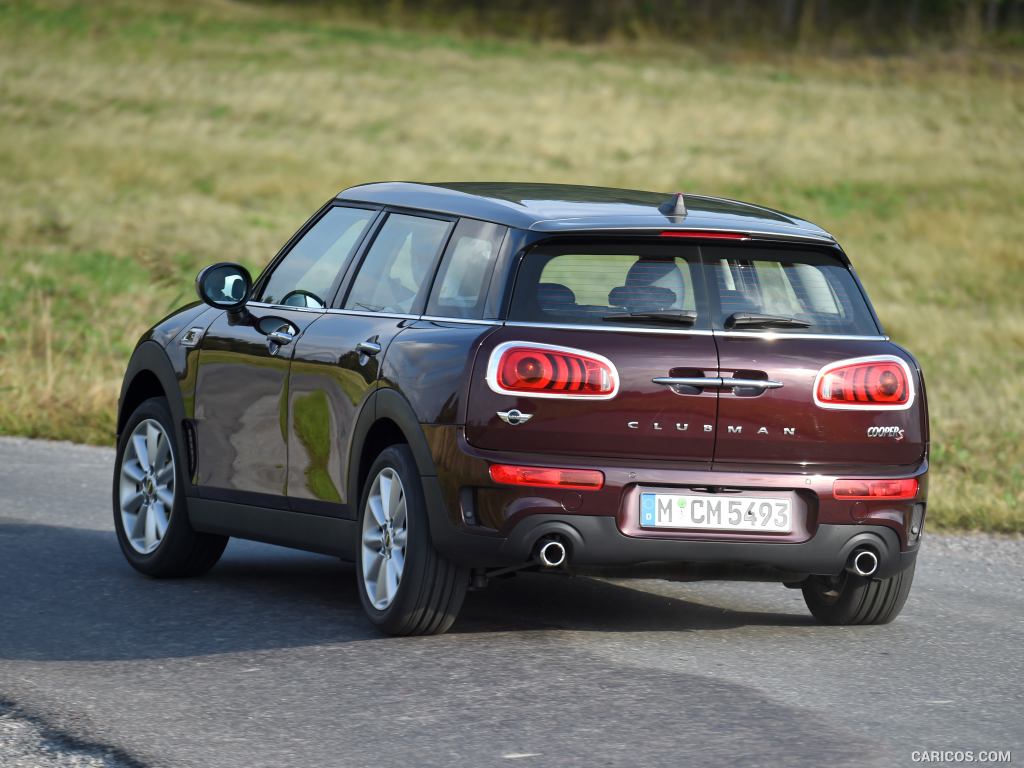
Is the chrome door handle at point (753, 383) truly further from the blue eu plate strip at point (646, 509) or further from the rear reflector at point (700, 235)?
the rear reflector at point (700, 235)

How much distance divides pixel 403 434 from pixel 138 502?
2.18 meters

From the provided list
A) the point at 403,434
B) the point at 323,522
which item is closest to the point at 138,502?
the point at 323,522

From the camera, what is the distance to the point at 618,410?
659cm

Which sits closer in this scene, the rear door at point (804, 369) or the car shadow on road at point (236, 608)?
the rear door at point (804, 369)

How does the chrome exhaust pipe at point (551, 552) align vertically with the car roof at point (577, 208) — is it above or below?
below

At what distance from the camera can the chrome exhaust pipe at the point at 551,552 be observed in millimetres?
6609

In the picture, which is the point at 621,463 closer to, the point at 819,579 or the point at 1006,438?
the point at 819,579

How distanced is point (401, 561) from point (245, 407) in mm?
1357

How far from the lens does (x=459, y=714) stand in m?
5.82

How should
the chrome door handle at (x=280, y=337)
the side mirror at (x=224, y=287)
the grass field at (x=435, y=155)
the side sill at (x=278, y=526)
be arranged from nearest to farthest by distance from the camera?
the side sill at (x=278, y=526) < the chrome door handle at (x=280, y=337) < the side mirror at (x=224, y=287) < the grass field at (x=435, y=155)

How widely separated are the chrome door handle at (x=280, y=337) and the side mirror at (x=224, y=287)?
1.03 ft

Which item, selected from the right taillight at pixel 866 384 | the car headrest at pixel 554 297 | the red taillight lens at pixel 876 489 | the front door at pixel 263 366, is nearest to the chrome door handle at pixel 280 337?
the front door at pixel 263 366

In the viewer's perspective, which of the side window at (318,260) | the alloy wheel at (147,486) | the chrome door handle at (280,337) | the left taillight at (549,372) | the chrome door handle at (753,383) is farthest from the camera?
the alloy wheel at (147,486)

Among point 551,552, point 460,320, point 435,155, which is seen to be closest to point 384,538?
point 551,552
